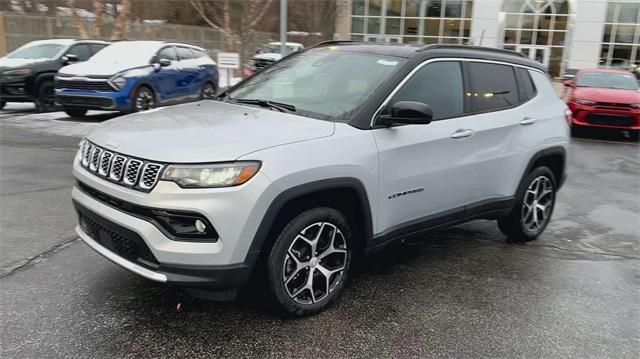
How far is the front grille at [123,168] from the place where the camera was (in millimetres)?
2982

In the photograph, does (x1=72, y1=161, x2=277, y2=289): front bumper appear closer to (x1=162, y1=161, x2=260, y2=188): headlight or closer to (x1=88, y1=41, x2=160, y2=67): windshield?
(x1=162, y1=161, x2=260, y2=188): headlight

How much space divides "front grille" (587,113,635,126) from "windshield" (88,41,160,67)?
32.9 feet

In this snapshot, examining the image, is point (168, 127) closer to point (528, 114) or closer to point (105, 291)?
point (105, 291)

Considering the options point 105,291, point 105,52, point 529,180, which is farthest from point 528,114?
point 105,52

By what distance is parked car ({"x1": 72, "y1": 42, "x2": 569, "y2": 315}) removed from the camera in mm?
2967

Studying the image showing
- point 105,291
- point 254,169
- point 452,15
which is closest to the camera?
point 254,169

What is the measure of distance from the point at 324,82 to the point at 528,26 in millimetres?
34021

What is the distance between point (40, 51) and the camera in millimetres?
13055

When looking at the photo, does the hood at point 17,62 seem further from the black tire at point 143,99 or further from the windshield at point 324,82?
the windshield at point 324,82

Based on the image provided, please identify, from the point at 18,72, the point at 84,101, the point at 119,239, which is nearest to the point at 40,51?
the point at 18,72

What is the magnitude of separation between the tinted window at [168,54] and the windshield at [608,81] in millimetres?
9828

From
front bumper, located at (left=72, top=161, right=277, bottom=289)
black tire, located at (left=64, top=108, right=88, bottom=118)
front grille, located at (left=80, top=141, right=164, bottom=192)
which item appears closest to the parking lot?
front bumper, located at (left=72, top=161, right=277, bottom=289)

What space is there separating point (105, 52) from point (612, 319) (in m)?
11.7

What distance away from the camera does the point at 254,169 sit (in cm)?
299
